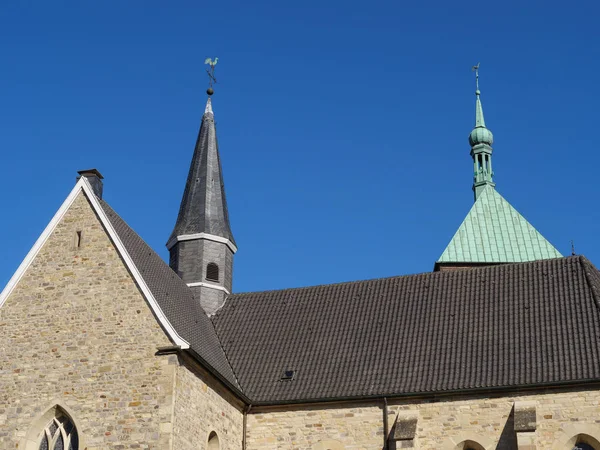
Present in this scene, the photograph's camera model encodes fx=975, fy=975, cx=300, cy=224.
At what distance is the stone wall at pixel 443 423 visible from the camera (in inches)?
882

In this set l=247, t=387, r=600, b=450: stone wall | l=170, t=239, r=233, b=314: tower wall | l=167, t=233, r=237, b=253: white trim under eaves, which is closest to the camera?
l=247, t=387, r=600, b=450: stone wall

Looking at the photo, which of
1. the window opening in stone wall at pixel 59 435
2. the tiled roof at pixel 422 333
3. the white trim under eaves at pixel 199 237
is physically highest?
the white trim under eaves at pixel 199 237

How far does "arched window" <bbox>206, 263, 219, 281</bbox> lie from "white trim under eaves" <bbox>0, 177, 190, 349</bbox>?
7.06 meters

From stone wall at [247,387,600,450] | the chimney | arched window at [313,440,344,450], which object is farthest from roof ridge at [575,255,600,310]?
the chimney

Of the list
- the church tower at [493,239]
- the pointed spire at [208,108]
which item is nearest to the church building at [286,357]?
the pointed spire at [208,108]

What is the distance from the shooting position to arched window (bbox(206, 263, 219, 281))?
3030 centimetres

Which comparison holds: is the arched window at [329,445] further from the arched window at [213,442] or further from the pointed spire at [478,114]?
the pointed spire at [478,114]

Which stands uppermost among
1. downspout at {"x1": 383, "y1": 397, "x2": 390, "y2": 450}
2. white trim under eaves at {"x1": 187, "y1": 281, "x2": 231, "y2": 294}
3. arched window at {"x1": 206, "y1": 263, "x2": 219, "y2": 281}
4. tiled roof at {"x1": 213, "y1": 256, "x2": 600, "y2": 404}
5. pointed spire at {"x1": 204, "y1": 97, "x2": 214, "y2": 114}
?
pointed spire at {"x1": 204, "y1": 97, "x2": 214, "y2": 114}

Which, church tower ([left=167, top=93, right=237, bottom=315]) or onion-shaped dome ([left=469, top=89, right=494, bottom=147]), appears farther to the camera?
onion-shaped dome ([left=469, top=89, right=494, bottom=147])

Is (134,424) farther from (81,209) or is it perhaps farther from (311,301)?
(311,301)

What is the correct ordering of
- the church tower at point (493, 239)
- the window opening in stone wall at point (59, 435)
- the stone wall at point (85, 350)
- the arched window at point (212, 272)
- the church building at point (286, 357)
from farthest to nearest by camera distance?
the church tower at point (493, 239)
the arched window at point (212, 272)
the church building at point (286, 357)
the window opening in stone wall at point (59, 435)
the stone wall at point (85, 350)

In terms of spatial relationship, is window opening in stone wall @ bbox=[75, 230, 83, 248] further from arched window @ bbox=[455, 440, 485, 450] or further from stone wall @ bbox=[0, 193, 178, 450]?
arched window @ bbox=[455, 440, 485, 450]

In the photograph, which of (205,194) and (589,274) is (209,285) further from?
(589,274)

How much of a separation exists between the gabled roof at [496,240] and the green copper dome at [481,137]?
21.5ft
